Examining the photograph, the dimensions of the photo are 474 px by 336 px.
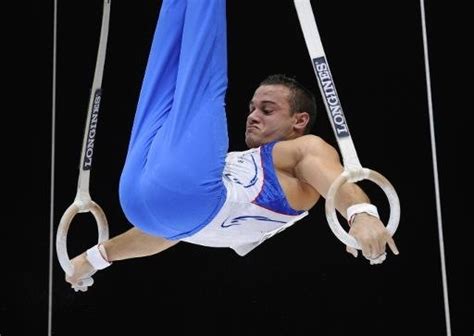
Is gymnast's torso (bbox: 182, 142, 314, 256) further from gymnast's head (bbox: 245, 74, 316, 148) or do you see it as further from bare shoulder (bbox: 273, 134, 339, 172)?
gymnast's head (bbox: 245, 74, 316, 148)

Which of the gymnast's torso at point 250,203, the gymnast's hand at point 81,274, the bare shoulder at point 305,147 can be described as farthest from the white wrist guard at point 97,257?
the bare shoulder at point 305,147

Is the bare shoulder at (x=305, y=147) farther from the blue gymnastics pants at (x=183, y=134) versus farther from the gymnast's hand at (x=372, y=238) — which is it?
the gymnast's hand at (x=372, y=238)

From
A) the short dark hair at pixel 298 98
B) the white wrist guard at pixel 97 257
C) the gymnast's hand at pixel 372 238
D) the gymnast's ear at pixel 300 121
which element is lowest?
the gymnast's hand at pixel 372 238

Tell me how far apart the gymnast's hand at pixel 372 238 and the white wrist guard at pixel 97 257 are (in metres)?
1.06

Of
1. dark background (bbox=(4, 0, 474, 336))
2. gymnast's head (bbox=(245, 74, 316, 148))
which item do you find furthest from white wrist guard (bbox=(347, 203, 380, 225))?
dark background (bbox=(4, 0, 474, 336))

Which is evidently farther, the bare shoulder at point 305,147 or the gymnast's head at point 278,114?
the gymnast's head at point 278,114

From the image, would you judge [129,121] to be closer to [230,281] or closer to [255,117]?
[230,281]

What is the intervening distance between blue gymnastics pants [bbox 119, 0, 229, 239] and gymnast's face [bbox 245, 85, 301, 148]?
1.24 ft

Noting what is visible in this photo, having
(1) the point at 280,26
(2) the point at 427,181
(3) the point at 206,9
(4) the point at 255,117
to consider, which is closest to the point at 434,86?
(2) the point at 427,181

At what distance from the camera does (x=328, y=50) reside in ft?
12.9

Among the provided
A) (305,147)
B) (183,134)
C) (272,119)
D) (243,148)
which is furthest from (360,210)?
(243,148)

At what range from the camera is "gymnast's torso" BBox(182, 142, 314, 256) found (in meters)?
2.63

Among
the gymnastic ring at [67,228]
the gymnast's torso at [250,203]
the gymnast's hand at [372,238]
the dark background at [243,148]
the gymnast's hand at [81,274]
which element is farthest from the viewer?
the dark background at [243,148]

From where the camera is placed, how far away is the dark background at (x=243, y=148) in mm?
3656
